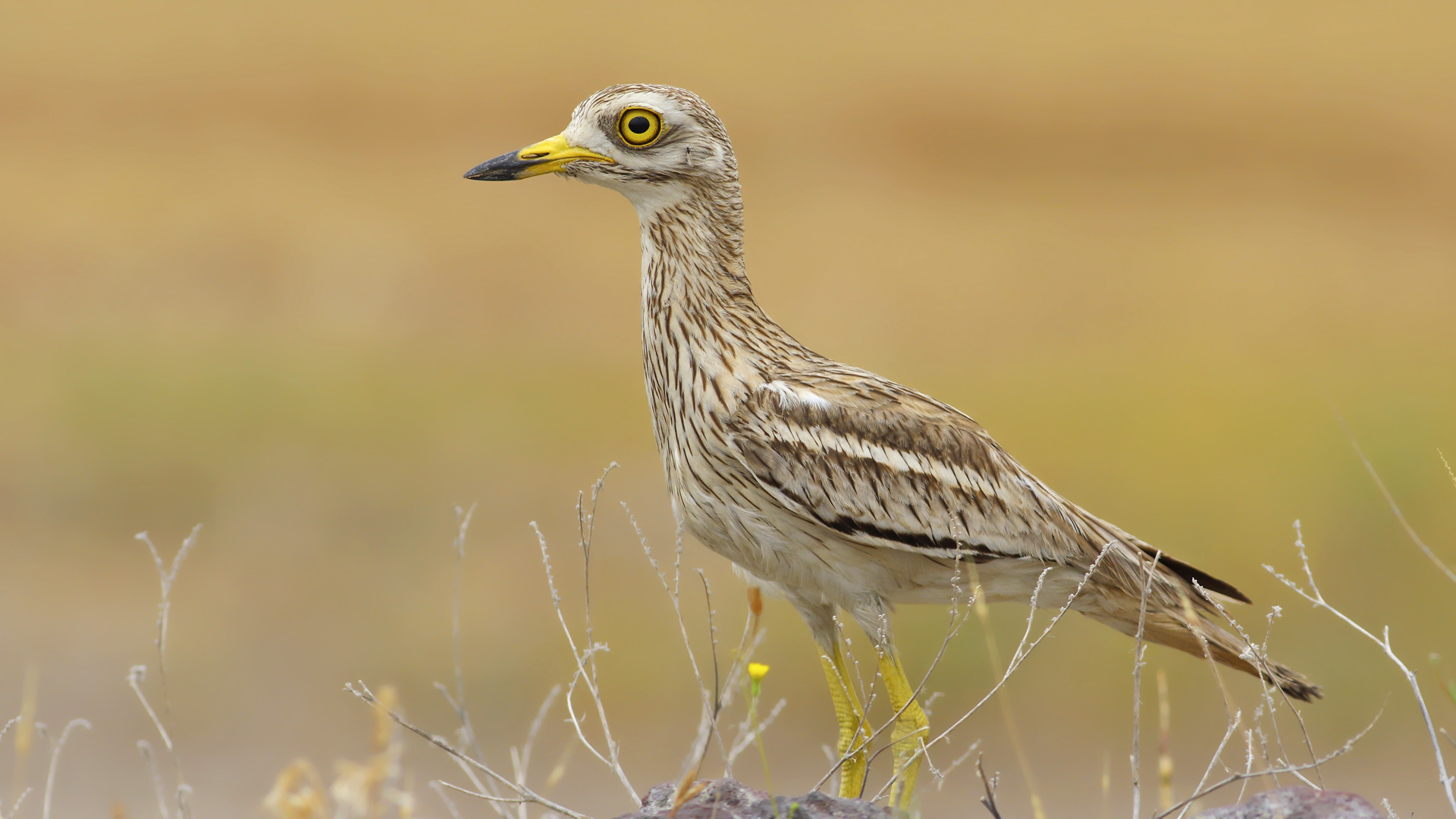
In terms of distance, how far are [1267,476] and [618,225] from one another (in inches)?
285

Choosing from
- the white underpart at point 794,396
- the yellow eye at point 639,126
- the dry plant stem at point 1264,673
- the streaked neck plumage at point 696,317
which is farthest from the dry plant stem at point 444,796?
the dry plant stem at point 1264,673

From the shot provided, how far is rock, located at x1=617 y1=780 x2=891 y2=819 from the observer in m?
2.93

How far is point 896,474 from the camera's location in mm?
3775

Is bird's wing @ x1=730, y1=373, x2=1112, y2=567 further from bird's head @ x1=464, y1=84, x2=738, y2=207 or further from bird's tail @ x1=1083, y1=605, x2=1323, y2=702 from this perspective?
bird's head @ x1=464, y1=84, x2=738, y2=207

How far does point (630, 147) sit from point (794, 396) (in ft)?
2.86

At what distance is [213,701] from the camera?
8938 millimetres

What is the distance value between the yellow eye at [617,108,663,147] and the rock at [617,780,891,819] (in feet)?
6.05

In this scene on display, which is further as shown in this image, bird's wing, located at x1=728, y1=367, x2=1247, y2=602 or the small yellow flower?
bird's wing, located at x1=728, y1=367, x2=1247, y2=602

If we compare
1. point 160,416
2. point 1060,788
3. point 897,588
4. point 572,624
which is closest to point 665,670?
point 572,624

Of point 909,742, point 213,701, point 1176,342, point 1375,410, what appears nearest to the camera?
point 909,742

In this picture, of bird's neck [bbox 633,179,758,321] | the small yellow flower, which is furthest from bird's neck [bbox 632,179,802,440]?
the small yellow flower

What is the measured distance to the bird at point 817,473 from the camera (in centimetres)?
360

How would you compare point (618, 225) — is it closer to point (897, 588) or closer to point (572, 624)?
point (572, 624)

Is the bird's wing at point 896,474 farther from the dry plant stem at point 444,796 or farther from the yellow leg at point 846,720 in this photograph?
the dry plant stem at point 444,796
